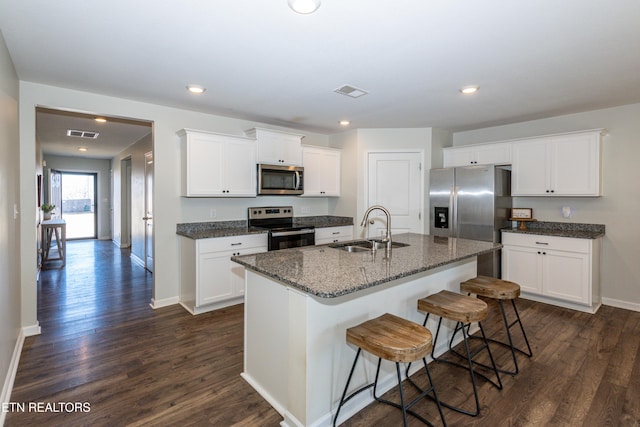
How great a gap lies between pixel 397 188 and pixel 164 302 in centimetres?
356

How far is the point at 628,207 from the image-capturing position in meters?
3.77

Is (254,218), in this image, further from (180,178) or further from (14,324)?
(14,324)

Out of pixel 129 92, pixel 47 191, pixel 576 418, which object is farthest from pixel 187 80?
pixel 47 191

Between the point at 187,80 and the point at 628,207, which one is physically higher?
the point at 187,80

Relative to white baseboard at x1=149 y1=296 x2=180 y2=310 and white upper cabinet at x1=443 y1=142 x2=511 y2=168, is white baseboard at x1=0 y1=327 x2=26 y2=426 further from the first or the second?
white upper cabinet at x1=443 y1=142 x2=511 y2=168

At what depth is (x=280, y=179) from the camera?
4.49 metres

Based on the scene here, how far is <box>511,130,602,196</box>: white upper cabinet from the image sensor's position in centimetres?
Answer: 376

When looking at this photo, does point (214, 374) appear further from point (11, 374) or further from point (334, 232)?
point (334, 232)

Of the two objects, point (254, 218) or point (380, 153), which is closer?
point (254, 218)

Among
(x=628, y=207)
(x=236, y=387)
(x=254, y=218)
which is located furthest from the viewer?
(x=254, y=218)

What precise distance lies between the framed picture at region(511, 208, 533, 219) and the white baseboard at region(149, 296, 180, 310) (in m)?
4.61

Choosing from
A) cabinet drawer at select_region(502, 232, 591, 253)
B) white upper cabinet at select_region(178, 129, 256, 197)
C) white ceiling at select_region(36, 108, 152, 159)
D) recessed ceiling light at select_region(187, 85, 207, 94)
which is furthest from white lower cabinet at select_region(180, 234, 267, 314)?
cabinet drawer at select_region(502, 232, 591, 253)

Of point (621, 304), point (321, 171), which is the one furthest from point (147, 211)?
point (621, 304)

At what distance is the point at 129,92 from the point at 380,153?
3343 mm
